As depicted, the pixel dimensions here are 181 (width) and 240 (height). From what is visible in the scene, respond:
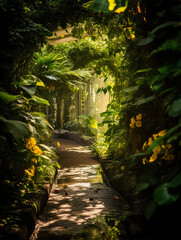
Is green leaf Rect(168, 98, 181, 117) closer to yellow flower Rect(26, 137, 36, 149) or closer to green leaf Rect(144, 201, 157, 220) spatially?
green leaf Rect(144, 201, 157, 220)

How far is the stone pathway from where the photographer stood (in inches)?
112

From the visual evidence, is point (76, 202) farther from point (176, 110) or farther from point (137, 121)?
point (176, 110)

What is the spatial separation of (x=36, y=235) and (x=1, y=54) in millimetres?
2561

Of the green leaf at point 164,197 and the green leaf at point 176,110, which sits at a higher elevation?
the green leaf at point 176,110

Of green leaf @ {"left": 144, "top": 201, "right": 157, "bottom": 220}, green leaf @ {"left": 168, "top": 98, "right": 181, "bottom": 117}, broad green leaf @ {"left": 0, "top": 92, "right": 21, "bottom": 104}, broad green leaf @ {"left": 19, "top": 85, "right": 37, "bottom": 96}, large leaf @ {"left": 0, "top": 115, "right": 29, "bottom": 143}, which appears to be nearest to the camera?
green leaf @ {"left": 168, "top": 98, "right": 181, "bottom": 117}

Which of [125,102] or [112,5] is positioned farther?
[125,102]

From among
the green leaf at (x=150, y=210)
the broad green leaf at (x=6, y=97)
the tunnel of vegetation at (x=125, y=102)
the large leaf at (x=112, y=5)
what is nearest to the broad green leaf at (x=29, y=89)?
Result: the tunnel of vegetation at (x=125, y=102)

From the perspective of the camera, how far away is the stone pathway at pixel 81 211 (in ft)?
9.33

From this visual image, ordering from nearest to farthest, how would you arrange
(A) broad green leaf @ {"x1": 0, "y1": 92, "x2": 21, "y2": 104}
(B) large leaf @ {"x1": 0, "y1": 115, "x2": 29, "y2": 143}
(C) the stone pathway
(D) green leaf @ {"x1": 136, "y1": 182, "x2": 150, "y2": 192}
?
(D) green leaf @ {"x1": 136, "y1": 182, "x2": 150, "y2": 192} → (B) large leaf @ {"x1": 0, "y1": 115, "x2": 29, "y2": 143} → (C) the stone pathway → (A) broad green leaf @ {"x1": 0, "y1": 92, "x2": 21, "y2": 104}

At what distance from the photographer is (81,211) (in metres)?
3.59

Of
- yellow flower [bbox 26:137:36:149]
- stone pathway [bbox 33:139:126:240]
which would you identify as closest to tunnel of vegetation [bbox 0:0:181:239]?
yellow flower [bbox 26:137:36:149]

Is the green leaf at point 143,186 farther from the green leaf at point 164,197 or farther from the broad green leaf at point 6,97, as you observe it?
the broad green leaf at point 6,97

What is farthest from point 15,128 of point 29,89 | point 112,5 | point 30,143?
point 112,5

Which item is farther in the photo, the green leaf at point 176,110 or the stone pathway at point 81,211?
the stone pathway at point 81,211
